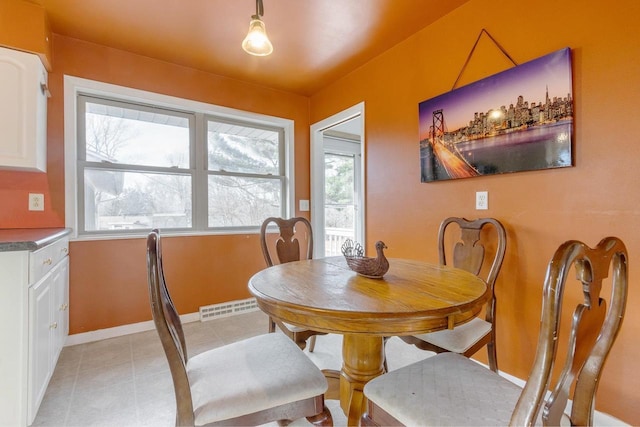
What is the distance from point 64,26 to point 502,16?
10.1 ft

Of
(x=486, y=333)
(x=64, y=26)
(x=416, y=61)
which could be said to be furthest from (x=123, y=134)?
(x=486, y=333)

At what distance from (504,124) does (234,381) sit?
1946 mm

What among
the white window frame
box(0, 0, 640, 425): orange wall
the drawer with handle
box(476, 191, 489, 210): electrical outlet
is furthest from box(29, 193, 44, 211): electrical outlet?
box(476, 191, 489, 210): electrical outlet

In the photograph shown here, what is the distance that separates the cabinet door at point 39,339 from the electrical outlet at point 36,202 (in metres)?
0.81

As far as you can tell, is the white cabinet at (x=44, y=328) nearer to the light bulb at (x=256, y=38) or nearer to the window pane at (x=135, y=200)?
the window pane at (x=135, y=200)

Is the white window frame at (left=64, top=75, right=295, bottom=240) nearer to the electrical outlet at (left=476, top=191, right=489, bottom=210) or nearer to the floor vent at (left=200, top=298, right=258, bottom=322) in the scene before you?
the floor vent at (left=200, top=298, right=258, bottom=322)

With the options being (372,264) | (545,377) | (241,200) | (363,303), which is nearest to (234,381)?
(363,303)

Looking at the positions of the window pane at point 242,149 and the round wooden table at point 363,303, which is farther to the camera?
the window pane at point 242,149

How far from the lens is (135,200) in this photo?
272 cm

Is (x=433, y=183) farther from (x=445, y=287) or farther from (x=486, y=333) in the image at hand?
(x=445, y=287)

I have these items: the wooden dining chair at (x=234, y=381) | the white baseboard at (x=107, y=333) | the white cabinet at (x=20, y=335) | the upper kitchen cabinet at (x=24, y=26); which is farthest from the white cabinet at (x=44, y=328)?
the upper kitchen cabinet at (x=24, y=26)

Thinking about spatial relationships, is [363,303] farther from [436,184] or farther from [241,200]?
[241,200]

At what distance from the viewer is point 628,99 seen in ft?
4.54

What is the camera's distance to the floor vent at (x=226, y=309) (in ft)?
9.68
